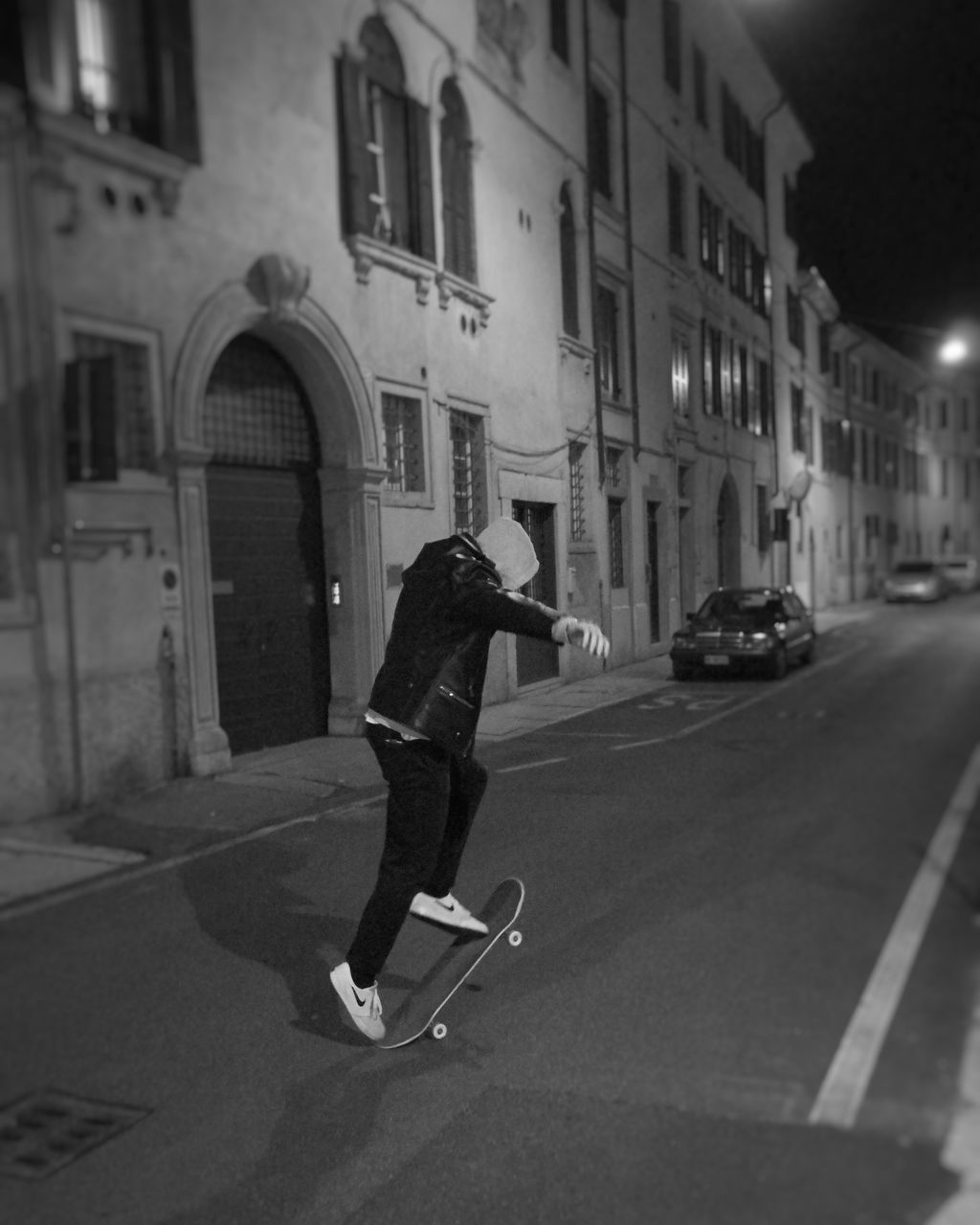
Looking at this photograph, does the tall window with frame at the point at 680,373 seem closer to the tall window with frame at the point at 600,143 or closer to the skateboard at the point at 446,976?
the tall window with frame at the point at 600,143

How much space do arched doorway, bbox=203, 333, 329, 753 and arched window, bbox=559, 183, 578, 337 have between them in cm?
117

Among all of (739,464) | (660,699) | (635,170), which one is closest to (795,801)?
(660,699)

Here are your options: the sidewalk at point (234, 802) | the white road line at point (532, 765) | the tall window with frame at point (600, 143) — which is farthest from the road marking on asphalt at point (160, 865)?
the tall window with frame at point (600, 143)

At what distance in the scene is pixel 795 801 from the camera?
6969 millimetres

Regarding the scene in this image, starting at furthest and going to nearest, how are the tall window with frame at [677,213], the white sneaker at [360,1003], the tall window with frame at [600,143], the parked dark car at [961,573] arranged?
the parked dark car at [961,573], the tall window with frame at [677,213], the tall window with frame at [600,143], the white sneaker at [360,1003]

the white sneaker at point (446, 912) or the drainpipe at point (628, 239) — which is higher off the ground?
the drainpipe at point (628, 239)

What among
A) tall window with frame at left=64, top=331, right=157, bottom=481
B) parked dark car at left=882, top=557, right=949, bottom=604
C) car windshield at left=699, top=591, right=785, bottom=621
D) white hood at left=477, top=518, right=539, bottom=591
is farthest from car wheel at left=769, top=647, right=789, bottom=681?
parked dark car at left=882, top=557, right=949, bottom=604

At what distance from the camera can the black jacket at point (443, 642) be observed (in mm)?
2656

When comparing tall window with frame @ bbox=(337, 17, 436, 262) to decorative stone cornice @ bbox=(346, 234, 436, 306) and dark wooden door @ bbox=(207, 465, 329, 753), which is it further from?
dark wooden door @ bbox=(207, 465, 329, 753)

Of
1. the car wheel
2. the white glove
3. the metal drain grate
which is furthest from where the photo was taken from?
the car wheel

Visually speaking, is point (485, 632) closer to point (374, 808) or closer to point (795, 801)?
point (374, 808)

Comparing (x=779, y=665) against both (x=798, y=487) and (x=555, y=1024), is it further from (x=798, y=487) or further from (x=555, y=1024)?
(x=555, y=1024)

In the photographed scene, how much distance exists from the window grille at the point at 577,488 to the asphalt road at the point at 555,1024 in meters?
1.41

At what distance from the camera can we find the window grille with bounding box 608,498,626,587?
3.98 metres
